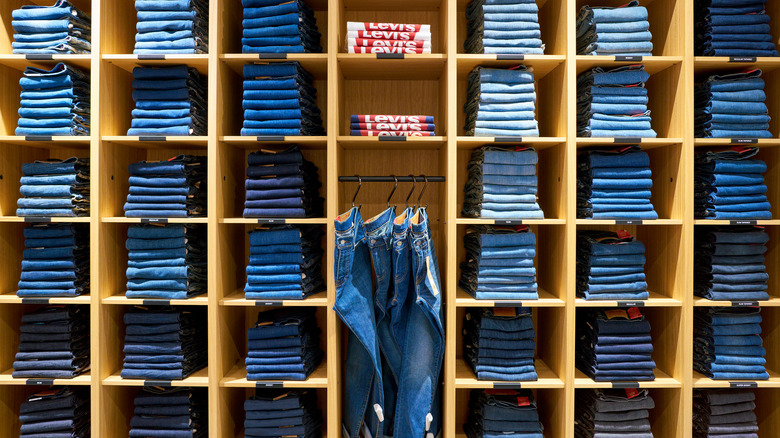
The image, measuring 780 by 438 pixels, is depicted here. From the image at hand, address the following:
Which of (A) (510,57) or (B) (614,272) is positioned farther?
(B) (614,272)

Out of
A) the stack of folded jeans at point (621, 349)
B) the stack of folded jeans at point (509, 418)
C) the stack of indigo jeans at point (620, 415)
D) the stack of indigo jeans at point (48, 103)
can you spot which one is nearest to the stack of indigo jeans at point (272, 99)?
the stack of indigo jeans at point (48, 103)

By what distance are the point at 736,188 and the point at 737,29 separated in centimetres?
92

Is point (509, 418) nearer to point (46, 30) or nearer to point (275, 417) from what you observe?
point (275, 417)

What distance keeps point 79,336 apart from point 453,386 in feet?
7.35

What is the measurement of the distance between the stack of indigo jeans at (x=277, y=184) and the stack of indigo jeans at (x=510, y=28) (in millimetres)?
1291

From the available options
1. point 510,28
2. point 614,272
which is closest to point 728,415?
point 614,272

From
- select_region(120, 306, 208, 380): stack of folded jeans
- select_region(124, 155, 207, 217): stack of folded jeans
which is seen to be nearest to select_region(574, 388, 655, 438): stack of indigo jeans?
select_region(120, 306, 208, 380): stack of folded jeans

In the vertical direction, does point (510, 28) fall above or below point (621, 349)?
above

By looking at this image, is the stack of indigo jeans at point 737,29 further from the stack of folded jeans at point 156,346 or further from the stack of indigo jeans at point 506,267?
the stack of folded jeans at point 156,346

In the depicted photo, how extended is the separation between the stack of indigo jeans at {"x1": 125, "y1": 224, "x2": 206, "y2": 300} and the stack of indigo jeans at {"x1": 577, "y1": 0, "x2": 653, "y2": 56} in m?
2.64

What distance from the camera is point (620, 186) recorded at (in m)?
2.83

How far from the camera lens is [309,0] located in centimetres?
309

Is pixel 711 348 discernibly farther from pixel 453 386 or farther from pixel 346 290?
pixel 346 290

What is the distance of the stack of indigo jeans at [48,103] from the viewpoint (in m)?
2.83
